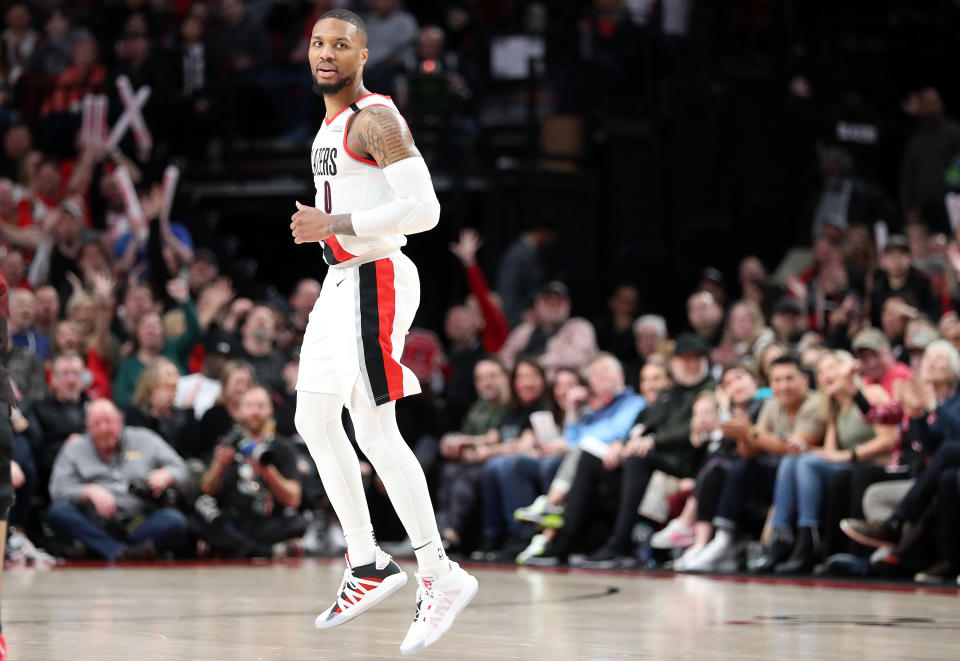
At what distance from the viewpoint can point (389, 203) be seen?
221 inches

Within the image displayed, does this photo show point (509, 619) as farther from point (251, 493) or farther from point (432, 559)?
point (251, 493)

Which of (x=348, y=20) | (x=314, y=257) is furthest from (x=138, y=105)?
(x=348, y=20)

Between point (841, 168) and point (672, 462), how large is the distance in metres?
5.40

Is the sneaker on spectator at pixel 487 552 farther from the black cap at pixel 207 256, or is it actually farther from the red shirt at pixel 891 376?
the black cap at pixel 207 256

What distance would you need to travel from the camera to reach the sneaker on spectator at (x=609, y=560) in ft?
34.6

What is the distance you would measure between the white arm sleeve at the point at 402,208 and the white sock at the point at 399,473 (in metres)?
0.65

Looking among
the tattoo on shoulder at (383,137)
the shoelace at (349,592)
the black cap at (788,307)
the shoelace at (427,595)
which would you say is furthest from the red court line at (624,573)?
the tattoo on shoulder at (383,137)

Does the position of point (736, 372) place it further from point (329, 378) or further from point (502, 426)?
point (329, 378)

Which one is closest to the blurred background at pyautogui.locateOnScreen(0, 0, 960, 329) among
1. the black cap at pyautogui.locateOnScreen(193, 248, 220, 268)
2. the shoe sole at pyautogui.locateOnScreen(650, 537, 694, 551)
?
the black cap at pyautogui.locateOnScreen(193, 248, 220, 268)

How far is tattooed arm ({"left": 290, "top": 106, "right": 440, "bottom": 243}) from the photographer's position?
18.3 ft

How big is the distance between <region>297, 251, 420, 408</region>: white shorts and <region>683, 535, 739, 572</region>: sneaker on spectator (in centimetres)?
470

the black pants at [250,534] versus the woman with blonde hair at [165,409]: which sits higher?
A: the woman with blonde hair at [165,409]

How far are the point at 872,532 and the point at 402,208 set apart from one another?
478 cm

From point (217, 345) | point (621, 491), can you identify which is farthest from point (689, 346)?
point (217, 345)
